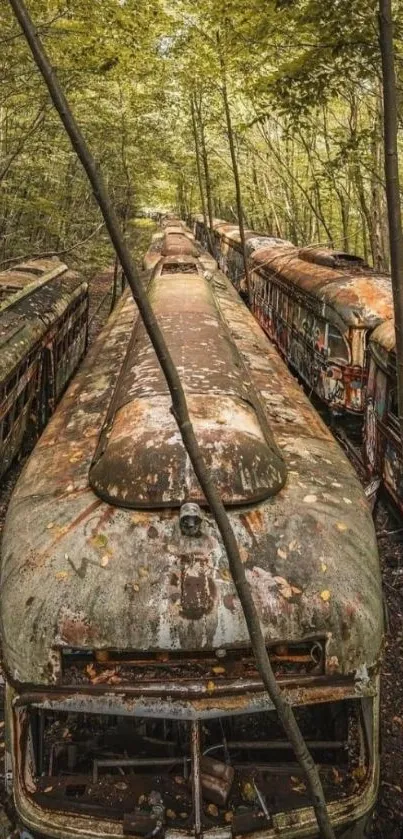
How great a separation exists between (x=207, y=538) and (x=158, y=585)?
385mm

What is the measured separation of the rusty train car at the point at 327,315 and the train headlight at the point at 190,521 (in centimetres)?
574

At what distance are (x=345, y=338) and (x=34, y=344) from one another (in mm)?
4623

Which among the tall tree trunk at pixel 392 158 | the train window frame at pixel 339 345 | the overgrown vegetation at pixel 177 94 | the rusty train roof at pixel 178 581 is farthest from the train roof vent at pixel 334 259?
the rusty train roof at pixel 178 581

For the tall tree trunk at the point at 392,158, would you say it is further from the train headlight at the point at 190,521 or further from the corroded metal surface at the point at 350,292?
the corroded metal surface at the point at 350,292

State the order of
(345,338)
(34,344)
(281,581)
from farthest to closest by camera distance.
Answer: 1. (345,338)
2. (34,344)
3. (281,581)

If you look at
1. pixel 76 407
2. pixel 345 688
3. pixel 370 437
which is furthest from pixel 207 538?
pixel 370 437

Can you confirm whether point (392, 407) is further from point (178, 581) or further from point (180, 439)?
point (178, 581)

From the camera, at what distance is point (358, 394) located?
9.09m

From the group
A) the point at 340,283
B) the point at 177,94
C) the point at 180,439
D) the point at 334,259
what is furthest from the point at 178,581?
the point at 177,94

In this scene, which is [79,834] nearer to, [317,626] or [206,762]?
[206,762]

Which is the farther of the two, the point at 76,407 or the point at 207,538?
the point at 76,407

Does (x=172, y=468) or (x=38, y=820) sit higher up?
(x=172, y=468)

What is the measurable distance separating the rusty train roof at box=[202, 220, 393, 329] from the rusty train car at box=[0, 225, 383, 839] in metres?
5.35

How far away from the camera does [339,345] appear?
30.7 ft
